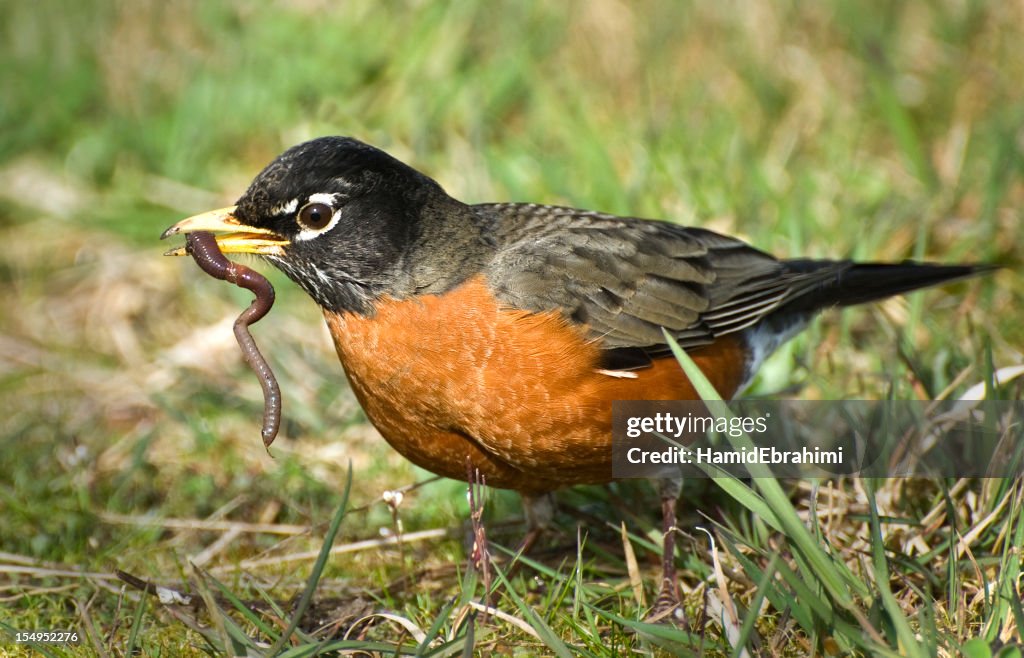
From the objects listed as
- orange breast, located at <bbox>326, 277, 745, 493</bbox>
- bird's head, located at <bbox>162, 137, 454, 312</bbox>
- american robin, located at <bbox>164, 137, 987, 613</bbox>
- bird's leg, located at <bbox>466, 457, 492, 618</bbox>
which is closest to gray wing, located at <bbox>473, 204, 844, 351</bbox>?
american robin, located at <bbox>164, 137, 987, 613</bbox>

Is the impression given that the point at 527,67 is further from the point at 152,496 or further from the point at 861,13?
the point at 152,496

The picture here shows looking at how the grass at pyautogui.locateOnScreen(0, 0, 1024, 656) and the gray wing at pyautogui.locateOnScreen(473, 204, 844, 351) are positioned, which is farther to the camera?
the gray wing at pyautogui.locateOnScreen(473, 204, 844, 351)

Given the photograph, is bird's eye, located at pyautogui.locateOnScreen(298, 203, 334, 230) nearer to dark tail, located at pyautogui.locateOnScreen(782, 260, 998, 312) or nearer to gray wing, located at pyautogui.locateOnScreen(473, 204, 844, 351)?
gray wing, located at pyautogui.locateOnScreen(473, 204, 844, 351)

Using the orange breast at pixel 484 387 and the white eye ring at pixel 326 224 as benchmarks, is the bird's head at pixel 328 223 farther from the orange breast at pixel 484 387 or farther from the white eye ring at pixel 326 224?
the orange breast at pixel 484 387

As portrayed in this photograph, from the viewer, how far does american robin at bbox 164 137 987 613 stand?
3990mm

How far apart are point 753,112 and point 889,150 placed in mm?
898

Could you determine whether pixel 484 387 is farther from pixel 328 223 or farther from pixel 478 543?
pixel 328 223

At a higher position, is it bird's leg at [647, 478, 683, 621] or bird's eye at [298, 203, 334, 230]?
bird's eye at [298, 203, 334, 230]

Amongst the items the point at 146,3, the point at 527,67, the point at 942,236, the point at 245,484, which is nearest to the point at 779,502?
the point at 245,484

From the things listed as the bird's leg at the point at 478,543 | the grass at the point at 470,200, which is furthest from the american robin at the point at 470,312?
the grass at the point at 470,200

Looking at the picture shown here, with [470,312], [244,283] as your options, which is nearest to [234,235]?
[244,283]

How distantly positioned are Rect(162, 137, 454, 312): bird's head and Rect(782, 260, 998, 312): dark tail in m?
1.83

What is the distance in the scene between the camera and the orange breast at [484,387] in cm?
396

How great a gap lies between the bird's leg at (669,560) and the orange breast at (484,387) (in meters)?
0.33
